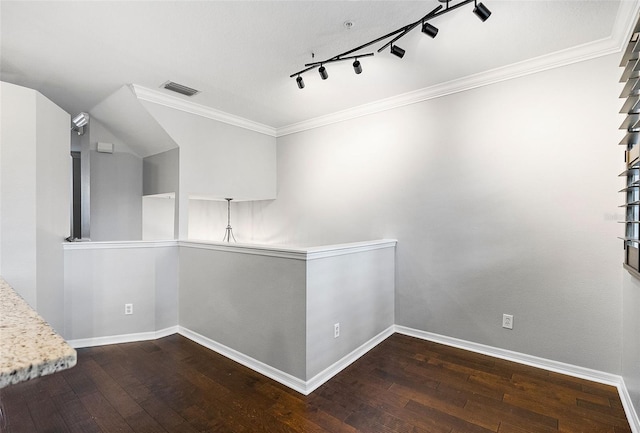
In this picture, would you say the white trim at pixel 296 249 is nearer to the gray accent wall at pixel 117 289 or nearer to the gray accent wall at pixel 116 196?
the gray accent wall at pixel 117 289

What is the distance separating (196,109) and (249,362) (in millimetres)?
3010

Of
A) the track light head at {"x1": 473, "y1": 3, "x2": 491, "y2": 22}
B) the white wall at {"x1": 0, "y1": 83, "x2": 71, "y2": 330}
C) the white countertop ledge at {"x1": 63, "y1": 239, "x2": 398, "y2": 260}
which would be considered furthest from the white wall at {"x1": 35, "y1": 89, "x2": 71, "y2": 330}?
the track light head at {"x1": 473, "y1": 3, "x2": 491, "y2": 22}

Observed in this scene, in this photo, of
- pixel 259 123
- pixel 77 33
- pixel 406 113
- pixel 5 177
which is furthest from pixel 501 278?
pixel 5 177

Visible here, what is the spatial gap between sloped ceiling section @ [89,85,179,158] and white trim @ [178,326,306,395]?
88.9 inches

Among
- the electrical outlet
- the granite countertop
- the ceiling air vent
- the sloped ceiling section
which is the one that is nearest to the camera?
the granite countertop

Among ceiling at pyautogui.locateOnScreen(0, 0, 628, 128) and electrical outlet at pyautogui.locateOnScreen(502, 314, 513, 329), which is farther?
electrical outlet at pyautogui.locateOnScreen(502, 314, 513, 329)

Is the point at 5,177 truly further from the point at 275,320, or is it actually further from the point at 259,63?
the point at 275,320

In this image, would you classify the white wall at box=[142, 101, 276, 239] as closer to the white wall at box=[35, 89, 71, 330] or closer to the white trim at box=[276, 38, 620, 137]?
the white wall at box=[35, 89, 71, 330]

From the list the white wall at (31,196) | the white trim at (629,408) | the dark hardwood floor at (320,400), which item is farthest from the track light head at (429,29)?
the white wall at (31,196)

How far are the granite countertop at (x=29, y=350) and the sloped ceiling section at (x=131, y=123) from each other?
3086mm

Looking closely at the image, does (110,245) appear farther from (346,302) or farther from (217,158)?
(346,302)

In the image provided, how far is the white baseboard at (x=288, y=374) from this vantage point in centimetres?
241

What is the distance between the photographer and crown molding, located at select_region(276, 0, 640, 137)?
2.24m

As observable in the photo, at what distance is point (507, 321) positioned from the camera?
290 centimetres
